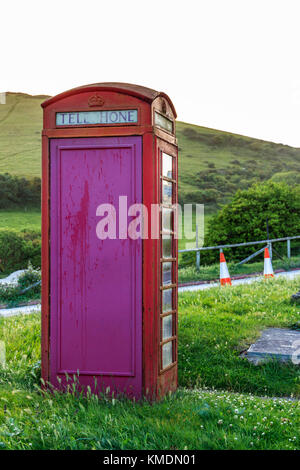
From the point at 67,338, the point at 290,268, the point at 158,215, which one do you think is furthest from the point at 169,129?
the point at 290,268

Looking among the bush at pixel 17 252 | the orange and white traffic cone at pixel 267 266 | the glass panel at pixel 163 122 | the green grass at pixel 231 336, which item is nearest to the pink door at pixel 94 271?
the glass panel at pixel 163 122

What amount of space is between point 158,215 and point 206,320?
160 inches

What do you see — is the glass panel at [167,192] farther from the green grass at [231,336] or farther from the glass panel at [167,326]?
the green grass at [231,336]

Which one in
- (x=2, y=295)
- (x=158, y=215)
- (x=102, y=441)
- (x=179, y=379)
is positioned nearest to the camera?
(x=102, y=441)

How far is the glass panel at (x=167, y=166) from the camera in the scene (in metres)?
5.99

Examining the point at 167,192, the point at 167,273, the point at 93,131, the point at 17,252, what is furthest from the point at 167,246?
the point at 17,252

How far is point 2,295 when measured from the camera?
1608 centimetres

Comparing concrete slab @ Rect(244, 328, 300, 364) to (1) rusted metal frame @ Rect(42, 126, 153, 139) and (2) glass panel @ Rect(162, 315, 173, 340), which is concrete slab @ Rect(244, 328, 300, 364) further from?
(1) rusted metal frame @ Rect(42, 126, 153, 139)

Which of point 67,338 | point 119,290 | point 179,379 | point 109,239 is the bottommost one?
point 179,379

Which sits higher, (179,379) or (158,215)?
(158,215)

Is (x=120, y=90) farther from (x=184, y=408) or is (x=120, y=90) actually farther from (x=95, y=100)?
(x=184, y=408)

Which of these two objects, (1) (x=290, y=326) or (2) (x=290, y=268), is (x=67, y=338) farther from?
(2) (x=290, y=268)

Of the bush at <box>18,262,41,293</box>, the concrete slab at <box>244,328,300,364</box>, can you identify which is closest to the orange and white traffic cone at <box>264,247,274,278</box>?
the bush at <box>18,262,41,293</box>

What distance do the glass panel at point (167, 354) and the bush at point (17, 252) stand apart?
15.2m
